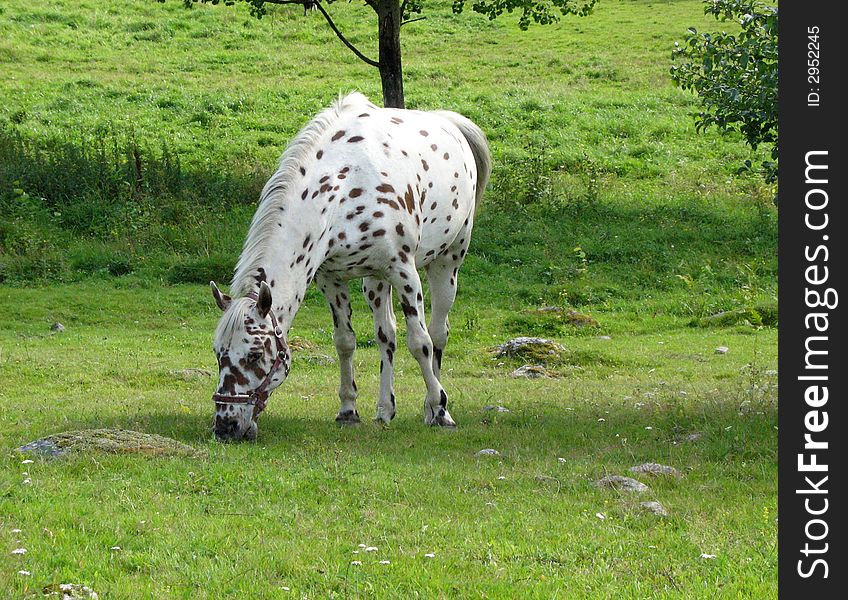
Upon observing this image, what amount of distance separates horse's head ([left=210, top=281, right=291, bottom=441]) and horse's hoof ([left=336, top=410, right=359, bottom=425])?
1.60 metres

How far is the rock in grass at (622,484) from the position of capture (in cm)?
715

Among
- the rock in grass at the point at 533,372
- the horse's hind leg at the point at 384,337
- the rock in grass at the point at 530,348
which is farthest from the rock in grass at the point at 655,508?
the rock in grass at the point at 530,348

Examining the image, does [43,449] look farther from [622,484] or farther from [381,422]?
[622,484]

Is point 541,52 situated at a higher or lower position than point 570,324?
higher

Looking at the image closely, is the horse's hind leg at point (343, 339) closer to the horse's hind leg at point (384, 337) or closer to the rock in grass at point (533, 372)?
the horse's hind leg at point (384, 337)

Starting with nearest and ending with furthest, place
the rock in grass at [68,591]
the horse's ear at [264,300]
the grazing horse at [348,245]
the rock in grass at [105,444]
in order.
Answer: the rock in grass at [68,591]
the rock in grass at [105,444]
the horse's ear at [264,300]
the grazing horse at [348,245]

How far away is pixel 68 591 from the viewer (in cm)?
495

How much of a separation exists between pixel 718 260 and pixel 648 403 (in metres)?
9.95

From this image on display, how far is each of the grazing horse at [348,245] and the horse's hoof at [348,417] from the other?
16 mm

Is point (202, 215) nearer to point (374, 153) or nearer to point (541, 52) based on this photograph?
point (374, 153)

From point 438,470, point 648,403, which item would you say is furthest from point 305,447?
point 648,403

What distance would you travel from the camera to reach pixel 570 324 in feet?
55.2

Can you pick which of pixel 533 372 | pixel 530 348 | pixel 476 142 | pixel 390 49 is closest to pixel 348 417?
pixel 476 142
